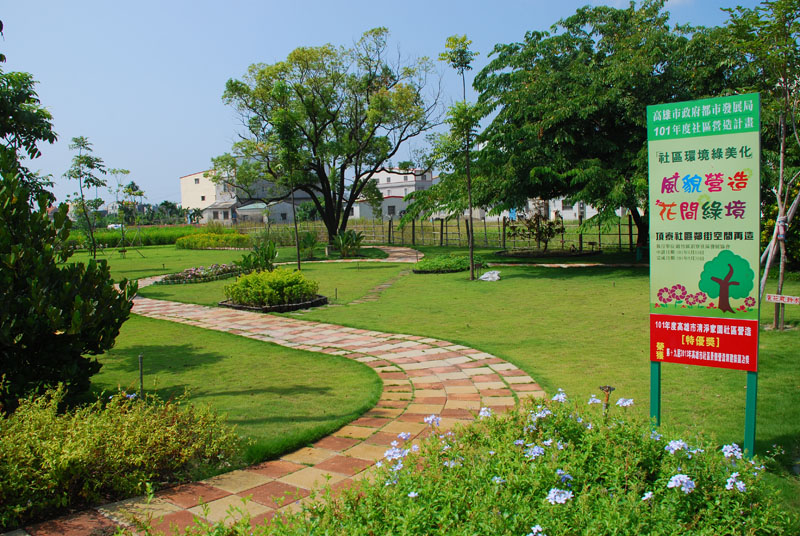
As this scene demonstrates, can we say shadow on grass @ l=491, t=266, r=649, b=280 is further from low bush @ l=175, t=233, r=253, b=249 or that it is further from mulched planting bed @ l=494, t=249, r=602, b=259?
low bush @ l=175, t=233, r=253, b=249

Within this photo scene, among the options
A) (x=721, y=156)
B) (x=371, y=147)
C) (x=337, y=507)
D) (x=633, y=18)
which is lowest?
(x=337, y=507)

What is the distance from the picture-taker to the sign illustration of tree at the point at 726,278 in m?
3.20

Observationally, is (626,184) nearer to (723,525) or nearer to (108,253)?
(723,525)

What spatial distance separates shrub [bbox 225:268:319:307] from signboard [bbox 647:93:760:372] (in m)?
7.54

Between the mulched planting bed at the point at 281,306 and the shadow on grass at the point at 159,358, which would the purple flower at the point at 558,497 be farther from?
the mulched planting bed at the point at 281,306

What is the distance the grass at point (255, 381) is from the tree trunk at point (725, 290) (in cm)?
276

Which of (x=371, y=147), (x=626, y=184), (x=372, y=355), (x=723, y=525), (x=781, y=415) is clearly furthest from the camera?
(x=371, y=147)

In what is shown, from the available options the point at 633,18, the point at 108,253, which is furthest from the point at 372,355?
the point at 108,253

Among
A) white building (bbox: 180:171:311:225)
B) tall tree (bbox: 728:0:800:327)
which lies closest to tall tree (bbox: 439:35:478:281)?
tall tree (bbox: 728:0:800:327)

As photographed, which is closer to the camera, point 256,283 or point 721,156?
point 721,156

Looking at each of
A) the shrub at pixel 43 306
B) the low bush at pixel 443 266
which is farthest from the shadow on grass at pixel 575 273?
the shrub at pixel 43 306

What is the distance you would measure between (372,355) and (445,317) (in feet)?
8.59

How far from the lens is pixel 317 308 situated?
10.1 m

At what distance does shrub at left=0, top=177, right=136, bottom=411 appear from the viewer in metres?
4.05
